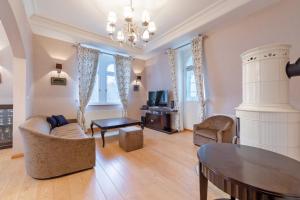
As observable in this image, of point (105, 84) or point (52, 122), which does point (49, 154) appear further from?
point (105, 84)

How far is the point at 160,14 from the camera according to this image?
340cm

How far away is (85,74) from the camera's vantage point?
4684 millimetres

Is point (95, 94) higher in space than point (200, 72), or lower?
lower

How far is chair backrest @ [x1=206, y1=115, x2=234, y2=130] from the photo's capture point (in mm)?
3348

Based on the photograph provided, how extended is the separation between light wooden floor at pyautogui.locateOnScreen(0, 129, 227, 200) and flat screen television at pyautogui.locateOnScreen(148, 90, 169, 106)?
2.51 m

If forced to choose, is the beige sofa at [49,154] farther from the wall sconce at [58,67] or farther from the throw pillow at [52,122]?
the wall sconce at [58,67]

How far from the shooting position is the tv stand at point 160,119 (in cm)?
488

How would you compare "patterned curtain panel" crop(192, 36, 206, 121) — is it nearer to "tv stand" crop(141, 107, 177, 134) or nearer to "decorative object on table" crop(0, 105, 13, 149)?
"tv stand" crop(141, 107, 177, 134)

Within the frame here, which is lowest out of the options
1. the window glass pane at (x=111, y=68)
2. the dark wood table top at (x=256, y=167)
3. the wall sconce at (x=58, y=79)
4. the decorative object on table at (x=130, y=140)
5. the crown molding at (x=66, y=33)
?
the decorative object on table at (x=130, y=140)

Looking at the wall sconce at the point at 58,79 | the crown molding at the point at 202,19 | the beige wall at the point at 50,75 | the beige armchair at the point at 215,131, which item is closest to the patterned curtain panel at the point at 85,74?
the beige wall at the point at 50,75

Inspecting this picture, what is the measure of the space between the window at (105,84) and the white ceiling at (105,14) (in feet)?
3.20

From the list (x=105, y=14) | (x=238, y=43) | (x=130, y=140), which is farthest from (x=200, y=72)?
(x=105, y=14)

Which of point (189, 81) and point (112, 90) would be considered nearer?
point (189, 81)

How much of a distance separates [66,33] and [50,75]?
A: 4.39 feet
